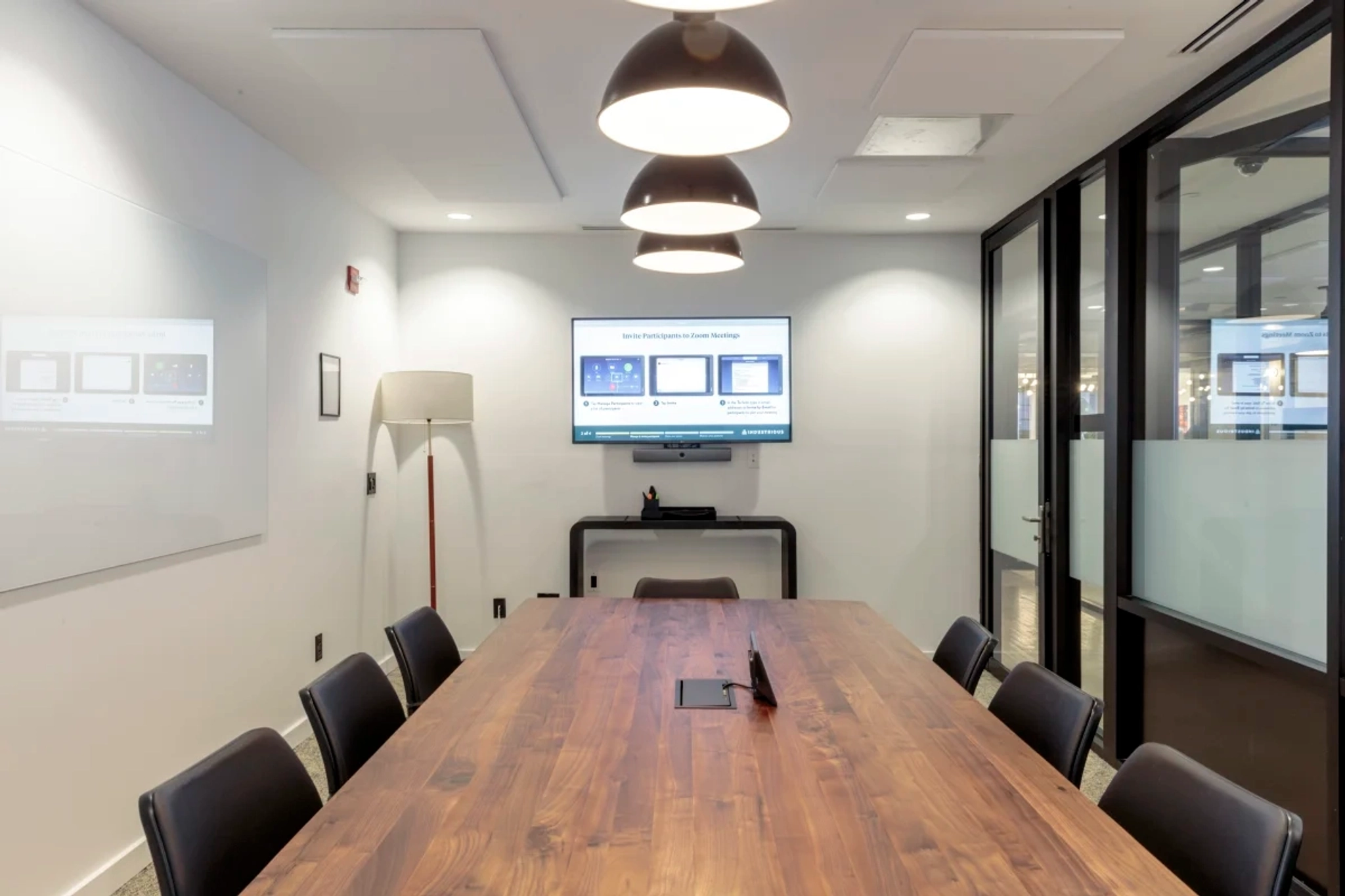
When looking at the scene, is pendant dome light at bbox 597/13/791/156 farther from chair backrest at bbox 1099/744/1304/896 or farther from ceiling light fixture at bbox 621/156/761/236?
chair backrest at bbox 1099/744/1304/896

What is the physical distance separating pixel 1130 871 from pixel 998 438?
394 centimetres

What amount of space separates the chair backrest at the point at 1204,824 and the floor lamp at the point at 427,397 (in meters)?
3.85

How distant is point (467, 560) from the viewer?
5.15 m

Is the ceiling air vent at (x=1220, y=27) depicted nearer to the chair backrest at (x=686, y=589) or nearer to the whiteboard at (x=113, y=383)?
the chair backrest at (x=686, y=589)

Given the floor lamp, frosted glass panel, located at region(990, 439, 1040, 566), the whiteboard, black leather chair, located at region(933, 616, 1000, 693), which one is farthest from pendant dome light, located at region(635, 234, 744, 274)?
frosted glass panel, located at region(990, 439, 1040, 566)

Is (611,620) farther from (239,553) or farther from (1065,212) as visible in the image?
(1065,212)

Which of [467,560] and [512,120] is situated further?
[467,560]

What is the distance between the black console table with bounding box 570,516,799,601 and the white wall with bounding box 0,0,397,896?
3.95 ft

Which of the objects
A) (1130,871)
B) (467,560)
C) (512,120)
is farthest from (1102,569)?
(467,560)

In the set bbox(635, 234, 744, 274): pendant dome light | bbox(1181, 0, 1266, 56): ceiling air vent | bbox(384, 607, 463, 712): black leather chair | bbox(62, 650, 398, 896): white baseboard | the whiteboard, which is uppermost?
bbox(1181, 0, 1266, 56): ceiling air vent

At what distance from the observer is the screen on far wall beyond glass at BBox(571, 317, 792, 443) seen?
508 centimetres

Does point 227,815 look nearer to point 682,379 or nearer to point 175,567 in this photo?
point 175,567

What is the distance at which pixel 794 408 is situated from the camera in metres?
5.13

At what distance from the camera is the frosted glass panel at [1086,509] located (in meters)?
3.68
